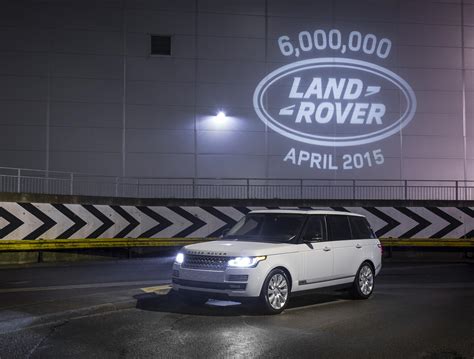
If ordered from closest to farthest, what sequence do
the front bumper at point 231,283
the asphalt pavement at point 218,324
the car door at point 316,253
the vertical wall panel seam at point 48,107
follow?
1. the asphalt pavement at point 218,324
2. the front bumper at point 231,283
3. the car door at point 316,253
4. the vertical wall panel seam at point 48,107

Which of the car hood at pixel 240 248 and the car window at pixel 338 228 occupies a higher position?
the car window at pixel 338 228

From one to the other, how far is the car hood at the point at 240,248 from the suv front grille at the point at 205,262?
0.07 m

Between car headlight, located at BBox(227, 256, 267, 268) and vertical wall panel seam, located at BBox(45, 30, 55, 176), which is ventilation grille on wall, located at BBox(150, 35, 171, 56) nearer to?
vertical wall panel seam, located at BBox(45, 30, 55, 176)

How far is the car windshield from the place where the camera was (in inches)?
418

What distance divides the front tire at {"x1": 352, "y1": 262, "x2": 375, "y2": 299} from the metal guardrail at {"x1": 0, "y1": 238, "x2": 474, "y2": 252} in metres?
9.90

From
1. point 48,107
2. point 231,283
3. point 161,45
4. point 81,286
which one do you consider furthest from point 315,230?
point 48,107

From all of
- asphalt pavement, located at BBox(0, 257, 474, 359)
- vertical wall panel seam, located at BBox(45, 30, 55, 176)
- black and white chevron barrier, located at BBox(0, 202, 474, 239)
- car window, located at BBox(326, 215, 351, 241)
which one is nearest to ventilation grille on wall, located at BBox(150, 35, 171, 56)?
vertical wall panel seam, located at BBox(45, 30, 55, 176)

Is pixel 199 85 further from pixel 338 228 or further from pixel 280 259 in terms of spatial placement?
pixel 280 259

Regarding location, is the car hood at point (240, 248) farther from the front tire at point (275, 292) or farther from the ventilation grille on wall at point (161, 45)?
the ventilation grille on wall at point (161, 45)

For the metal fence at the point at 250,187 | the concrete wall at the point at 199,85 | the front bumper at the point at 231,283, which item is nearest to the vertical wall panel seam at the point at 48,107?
the concrete wall at the point at 199,85

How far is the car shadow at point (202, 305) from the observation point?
9.88 m

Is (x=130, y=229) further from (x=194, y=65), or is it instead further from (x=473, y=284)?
(x=473, y=284)

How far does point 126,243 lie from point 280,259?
11366mm

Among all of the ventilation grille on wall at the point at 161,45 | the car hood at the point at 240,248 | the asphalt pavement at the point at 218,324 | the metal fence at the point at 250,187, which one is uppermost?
the ventilation grille on wall at the point at 161,45
